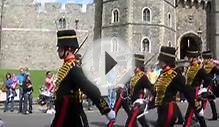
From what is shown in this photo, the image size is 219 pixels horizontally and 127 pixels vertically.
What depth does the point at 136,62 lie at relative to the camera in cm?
1129

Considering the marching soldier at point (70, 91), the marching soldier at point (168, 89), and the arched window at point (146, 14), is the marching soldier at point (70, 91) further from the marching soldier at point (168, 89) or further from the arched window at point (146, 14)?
the arched window at point (146, 14)

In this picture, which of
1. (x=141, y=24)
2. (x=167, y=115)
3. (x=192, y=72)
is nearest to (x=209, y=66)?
(x=192, y=72)

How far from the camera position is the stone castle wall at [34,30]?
44.8m

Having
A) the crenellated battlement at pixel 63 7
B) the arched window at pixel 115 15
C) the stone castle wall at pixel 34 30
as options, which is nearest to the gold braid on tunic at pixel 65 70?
the arched window at pixel 115 15

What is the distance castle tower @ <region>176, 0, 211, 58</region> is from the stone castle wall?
7882 millimetres

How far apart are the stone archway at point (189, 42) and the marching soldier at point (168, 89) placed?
38.5m

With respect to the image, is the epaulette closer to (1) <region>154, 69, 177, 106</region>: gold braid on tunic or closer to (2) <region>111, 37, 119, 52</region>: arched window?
(1) <region>154, 69, 177, 106</region>: gold braid on tunic

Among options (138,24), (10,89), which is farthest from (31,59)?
(10,89)

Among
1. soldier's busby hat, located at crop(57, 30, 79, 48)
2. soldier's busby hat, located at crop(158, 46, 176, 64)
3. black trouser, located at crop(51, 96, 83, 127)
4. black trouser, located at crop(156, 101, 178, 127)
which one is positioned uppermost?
soldier's busby hat, located at crop(57, 30, 79, 48)

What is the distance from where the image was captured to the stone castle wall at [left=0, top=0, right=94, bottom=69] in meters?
44.8

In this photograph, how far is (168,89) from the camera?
812cm

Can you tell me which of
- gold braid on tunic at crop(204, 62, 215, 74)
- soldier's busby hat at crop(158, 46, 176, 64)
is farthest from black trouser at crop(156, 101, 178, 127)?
gold braid on tunic at crop(204, 62, 215, 74)

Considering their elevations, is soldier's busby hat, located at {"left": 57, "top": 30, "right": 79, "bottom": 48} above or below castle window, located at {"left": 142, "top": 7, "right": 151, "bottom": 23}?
below

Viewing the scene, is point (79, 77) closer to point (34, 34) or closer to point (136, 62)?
point (136, 62)
